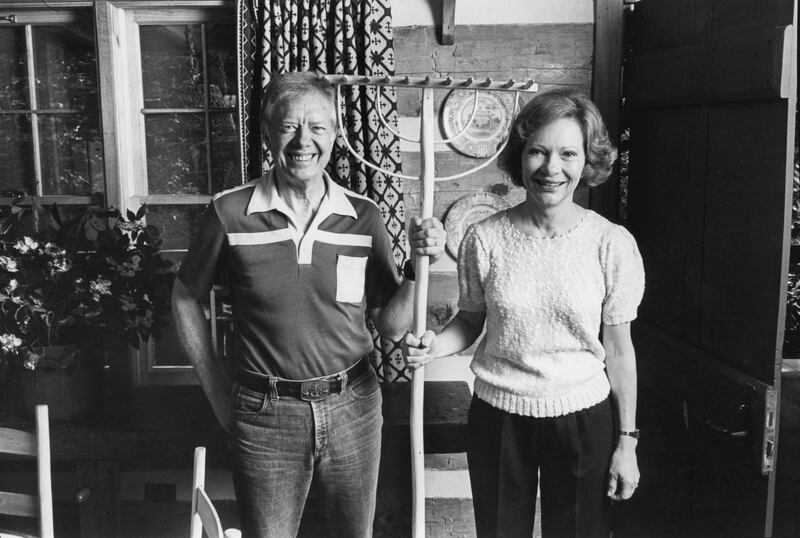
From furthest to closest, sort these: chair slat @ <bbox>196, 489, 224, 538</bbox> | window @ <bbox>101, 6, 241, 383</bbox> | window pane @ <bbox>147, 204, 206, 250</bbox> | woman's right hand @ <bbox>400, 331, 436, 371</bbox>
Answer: window pane @ <bbox>147, 204, 206, 250</bbox>, window @ <bbox>101, 6, 241, 383</bbox>, woman's right hand @ <bbox>400, 331, 436, 371</bbox>, chair slat @ <bbox>196, 489, 224, 538</bbox>

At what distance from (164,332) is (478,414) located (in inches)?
70.8

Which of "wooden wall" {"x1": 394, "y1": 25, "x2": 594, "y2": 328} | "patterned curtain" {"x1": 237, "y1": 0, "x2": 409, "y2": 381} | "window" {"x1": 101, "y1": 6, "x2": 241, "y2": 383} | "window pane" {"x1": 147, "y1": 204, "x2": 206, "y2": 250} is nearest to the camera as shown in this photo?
"patterned curtain" {"x1": 237, "y1": 0, "x2": 409, "y2": 381}

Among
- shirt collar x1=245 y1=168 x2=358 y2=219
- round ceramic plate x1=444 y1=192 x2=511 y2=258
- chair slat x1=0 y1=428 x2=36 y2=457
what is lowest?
chair slat x1=0 y1=428 x2=36 y2=457

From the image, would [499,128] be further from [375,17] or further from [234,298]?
[234,298]

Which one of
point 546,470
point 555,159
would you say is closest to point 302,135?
point 555,159

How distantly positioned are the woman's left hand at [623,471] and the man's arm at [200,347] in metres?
0.91

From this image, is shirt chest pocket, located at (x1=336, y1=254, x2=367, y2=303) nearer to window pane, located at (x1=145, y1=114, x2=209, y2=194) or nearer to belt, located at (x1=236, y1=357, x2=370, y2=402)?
belt, located at (x1=236, y1=357, x2=370, y2=402)

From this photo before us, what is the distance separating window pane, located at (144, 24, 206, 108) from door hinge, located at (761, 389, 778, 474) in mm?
2303

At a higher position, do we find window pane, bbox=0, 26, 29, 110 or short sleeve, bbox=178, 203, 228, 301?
window pane, bbox=0, 26, 29, 110

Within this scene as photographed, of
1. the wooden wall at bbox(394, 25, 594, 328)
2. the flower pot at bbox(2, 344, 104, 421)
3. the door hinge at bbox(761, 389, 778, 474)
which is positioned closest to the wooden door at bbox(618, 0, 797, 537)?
the door hinge at bbox(761, 389, 778, 474)

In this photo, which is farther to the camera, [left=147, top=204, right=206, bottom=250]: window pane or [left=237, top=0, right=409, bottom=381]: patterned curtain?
[left=147, top=204, right=206, bottom=250]: window pane

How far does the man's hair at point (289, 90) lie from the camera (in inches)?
63.6

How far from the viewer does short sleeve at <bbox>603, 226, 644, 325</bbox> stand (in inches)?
62.3

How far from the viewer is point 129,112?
2904 millimetres
